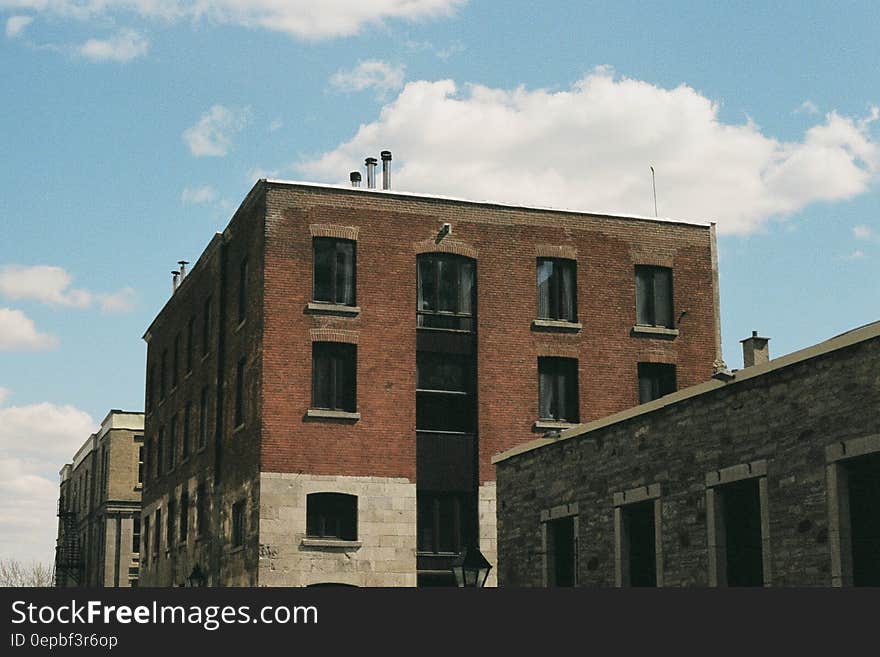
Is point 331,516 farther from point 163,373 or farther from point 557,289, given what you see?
point 163,373

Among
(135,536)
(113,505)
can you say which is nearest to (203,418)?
(113,505)

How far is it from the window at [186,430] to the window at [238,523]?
26.8 ft

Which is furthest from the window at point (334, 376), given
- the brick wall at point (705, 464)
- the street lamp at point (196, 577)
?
the brick wall at point (705, 464)

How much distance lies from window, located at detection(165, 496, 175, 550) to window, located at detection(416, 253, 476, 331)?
47.3 ft

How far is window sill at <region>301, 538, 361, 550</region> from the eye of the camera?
34594mm

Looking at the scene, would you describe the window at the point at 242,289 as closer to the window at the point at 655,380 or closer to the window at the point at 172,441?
the window at the point at 172,441

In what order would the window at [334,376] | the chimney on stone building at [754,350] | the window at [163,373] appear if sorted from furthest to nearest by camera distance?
the window at [163,373], the window at [334,376], the chimney on stone building at [754,350]

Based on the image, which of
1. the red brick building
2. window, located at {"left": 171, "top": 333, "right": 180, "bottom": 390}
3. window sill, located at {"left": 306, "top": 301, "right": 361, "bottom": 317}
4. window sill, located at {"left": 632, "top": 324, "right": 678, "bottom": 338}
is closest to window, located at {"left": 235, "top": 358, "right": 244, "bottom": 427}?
the red brick building

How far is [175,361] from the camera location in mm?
48688

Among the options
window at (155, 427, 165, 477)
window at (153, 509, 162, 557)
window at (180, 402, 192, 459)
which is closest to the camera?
window at (180, 402, 192, 459)

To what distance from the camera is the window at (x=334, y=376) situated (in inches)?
1410

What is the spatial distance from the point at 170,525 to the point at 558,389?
1613 cm

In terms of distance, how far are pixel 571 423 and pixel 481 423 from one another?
265cm

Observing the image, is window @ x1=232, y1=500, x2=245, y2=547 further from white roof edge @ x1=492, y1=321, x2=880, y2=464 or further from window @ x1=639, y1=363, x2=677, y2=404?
white roof edge @ x1=492, y1=321, x2=880, y2=464
